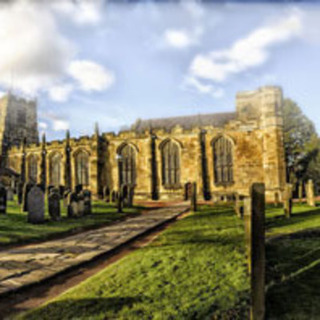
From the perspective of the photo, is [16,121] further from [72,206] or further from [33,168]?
[72,206]

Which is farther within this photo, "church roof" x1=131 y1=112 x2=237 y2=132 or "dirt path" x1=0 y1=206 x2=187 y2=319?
"church roof" x1=131 y1=112 x2=237 y2=132

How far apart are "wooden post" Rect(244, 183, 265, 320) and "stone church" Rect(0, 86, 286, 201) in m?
17.1

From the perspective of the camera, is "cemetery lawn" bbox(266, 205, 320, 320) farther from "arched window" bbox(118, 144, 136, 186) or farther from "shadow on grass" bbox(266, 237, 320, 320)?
"arched window" bbox(118, 144, 136, 186)

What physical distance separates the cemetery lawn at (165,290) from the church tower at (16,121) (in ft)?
117

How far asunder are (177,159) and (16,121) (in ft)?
95.9

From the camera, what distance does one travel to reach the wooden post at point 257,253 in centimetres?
268

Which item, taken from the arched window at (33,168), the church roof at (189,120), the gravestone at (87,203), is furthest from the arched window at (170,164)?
the arched window at (33,168)

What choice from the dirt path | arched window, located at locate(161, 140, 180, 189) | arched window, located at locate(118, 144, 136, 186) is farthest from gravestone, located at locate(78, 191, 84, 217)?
arched window, located at locate(118, 144, 136, 186)

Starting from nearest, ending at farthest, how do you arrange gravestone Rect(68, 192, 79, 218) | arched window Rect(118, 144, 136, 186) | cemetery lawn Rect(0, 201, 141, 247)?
cemetery lawn Rect(0, 201, 141, 247)
gravestone Rect(68, 192, 79, 218)
arched window Rect(118, 144, 136, 186)

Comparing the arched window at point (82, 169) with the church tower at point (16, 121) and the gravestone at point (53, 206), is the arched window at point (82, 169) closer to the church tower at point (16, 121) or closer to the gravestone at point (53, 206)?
the church tower at point (16, 121)

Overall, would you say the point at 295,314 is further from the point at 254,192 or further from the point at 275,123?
the point at 275,123

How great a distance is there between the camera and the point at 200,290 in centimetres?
328

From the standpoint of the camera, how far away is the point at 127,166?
82.2 feet

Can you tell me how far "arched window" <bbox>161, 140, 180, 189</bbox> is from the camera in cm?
2361
